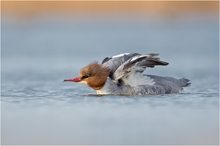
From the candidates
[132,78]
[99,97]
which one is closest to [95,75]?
[99,97]

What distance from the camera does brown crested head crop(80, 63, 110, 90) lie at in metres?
10.9

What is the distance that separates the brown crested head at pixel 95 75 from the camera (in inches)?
427

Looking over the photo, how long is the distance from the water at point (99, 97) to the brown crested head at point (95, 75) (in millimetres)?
201

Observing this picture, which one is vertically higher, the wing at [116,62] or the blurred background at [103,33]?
the blurred background at [103,33]

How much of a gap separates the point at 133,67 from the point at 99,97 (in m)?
0.59

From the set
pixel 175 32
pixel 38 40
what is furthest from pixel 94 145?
pixel 175 32

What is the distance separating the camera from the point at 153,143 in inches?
324

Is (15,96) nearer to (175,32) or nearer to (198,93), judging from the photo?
(198,93)

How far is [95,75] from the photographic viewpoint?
1088cm

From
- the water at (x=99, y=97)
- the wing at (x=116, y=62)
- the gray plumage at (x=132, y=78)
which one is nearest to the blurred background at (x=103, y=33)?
the water at (x=99, y=97)

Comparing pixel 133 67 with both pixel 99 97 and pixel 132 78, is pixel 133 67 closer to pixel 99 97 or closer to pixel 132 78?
pixel 132 78

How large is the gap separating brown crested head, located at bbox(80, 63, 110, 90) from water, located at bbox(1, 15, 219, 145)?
201mm

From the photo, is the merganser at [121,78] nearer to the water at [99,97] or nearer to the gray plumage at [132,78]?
the gray plumage at [132,78]

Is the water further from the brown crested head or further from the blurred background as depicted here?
the brown crested head
